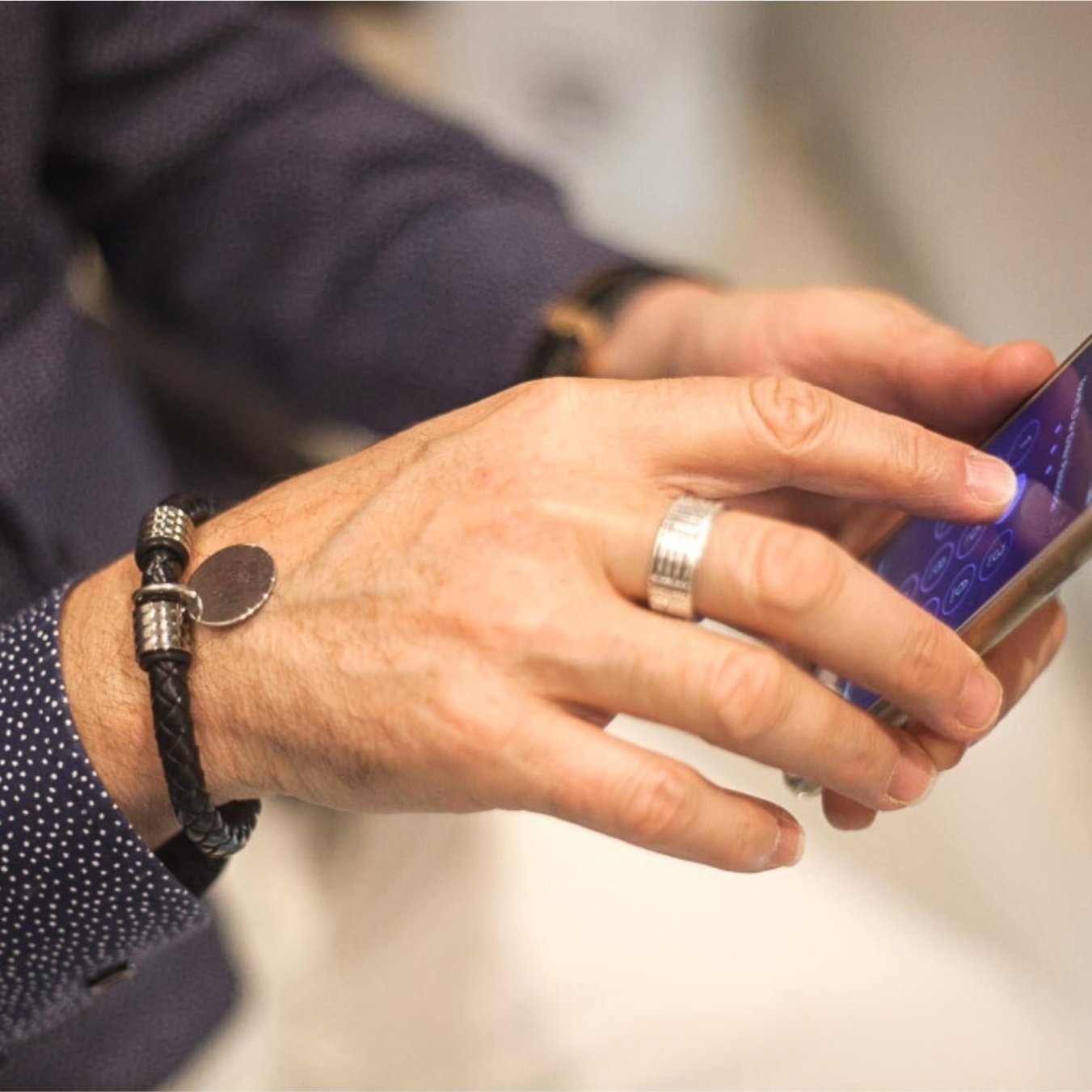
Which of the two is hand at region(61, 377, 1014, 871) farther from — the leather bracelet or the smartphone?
the leather bracelet

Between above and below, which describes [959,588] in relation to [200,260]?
above

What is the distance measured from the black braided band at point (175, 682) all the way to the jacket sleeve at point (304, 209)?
32 cm

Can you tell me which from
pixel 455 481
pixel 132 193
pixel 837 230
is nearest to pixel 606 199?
pixel 837 230

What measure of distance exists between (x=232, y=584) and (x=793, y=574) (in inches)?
8.8

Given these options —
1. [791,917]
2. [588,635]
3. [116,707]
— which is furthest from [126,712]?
[791,917]

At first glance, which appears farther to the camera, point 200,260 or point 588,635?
point 200,260

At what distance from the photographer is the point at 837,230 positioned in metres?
1.07

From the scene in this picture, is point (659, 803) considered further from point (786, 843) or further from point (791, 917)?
point (791, 917)

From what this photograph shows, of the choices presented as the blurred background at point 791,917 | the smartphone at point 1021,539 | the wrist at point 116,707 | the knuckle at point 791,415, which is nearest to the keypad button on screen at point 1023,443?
the smartphone at point 1021,539

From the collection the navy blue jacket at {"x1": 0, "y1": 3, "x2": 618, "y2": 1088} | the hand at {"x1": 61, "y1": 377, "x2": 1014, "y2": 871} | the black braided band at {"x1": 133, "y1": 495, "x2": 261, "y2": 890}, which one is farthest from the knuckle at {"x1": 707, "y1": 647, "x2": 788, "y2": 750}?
the navy blue jacket at {"x1": 0, "y1": 3, "x2": 618, "y2": 1088}

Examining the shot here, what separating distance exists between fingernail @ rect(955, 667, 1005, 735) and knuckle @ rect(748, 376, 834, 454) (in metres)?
0.11

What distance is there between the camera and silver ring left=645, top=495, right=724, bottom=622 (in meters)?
0.40

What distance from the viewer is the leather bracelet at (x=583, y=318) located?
0.73 metres

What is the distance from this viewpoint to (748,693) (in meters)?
0.39
